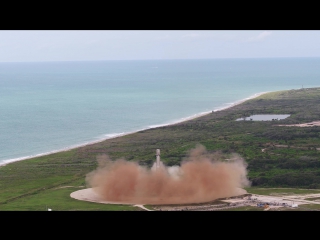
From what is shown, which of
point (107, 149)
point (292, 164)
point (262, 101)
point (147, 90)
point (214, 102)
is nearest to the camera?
point (292, 164)

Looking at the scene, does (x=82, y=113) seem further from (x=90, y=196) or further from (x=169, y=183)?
(x=169, y=183)

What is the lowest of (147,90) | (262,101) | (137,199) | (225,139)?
(137,199)

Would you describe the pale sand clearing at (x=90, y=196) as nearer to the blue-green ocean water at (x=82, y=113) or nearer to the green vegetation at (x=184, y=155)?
the green vegetation at (x=184, y=155)

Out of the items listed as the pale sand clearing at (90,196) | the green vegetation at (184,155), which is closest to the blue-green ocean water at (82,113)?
the green vegetation at (184,155)

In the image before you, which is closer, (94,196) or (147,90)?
(94,196)

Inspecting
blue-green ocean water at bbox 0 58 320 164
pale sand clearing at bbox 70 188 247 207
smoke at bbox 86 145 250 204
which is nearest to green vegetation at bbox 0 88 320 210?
pale sand clearing at bbox 70 188 247 207

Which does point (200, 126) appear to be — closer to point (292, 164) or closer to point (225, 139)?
point (225, 139)

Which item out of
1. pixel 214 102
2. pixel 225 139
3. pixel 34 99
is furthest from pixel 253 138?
pixel 34 99
